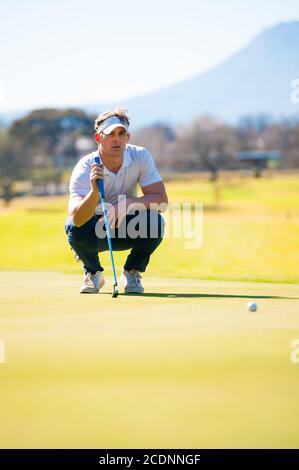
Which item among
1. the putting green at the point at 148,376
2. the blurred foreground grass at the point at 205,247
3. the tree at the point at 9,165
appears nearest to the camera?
the putting green at the point at 148,376

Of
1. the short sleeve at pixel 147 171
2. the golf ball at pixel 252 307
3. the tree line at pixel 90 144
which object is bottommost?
the golf ball at pixel 252 307

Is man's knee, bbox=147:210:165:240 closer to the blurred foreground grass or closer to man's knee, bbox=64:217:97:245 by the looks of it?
man's knee, bbox=64:217:97:245

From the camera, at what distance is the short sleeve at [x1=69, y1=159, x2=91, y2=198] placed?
22.9 feet

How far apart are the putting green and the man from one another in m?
1.56

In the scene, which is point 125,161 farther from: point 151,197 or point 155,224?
point 155,224

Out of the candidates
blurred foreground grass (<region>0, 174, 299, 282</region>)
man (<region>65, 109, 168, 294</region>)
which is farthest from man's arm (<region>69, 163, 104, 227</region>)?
blurred foreground grass (<region>0, 174, 299, 282</region>)

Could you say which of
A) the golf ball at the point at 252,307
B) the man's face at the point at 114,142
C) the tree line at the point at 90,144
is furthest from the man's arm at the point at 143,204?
the tree line at the point at 90,144

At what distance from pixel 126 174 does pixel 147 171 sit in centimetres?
17

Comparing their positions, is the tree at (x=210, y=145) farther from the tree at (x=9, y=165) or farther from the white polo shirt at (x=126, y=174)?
the white polo shirt at (x=126, y=174)

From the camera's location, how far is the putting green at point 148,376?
3023 mm

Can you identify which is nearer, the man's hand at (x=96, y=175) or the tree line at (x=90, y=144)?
the man's hand at (x=96, y=175)

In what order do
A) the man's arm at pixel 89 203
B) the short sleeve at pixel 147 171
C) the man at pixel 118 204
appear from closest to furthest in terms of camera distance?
the man's arm at pixel 89 203 → the man at pixel 118 204 → the short sleeve at pixel 147 171

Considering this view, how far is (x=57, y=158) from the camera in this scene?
406 feet
